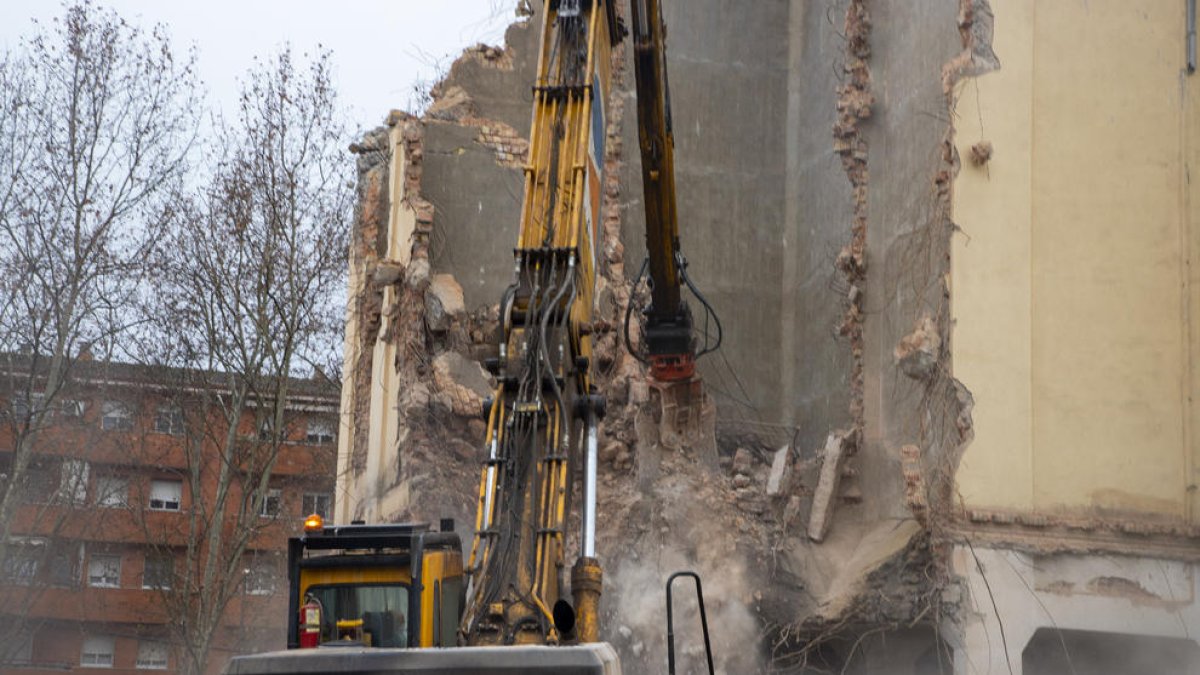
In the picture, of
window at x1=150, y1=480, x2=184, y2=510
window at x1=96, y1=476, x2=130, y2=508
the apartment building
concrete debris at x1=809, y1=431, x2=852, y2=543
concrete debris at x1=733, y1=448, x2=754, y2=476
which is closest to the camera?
concrete debris at x1=809, y1=431, x2=852, y2=543

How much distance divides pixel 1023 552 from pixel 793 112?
7.90 m

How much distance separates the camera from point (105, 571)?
46.3m

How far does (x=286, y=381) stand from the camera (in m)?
28.4

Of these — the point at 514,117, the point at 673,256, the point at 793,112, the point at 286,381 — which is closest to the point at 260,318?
the point at 286,381

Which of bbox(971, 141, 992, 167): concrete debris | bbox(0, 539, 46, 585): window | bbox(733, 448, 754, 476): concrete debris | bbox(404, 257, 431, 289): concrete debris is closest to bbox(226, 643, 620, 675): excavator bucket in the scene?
bbox(971, 141, 992, 167): concrete debris

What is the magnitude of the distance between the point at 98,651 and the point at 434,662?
43.0m

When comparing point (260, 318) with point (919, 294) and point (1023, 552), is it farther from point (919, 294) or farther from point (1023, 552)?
point (1023, 552)

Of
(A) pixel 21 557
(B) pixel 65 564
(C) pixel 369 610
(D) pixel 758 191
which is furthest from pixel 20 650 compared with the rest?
(C) pixel 369 610

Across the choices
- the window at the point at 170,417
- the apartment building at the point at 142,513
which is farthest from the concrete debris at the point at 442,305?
the window at the point at 170,417

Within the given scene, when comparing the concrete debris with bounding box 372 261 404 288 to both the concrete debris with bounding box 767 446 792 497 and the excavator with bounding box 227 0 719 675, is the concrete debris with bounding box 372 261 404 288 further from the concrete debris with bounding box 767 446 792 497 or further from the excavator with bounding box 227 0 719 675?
the excavator with bounding box 227 0 719 675

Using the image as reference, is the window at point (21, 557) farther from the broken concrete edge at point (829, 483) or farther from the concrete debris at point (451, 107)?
the broken concrete edge at point (829, 483)

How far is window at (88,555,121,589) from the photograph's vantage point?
46.1 meters

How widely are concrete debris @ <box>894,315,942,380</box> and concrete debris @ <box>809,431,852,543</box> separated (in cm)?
172

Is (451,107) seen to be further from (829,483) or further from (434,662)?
(434,662)
